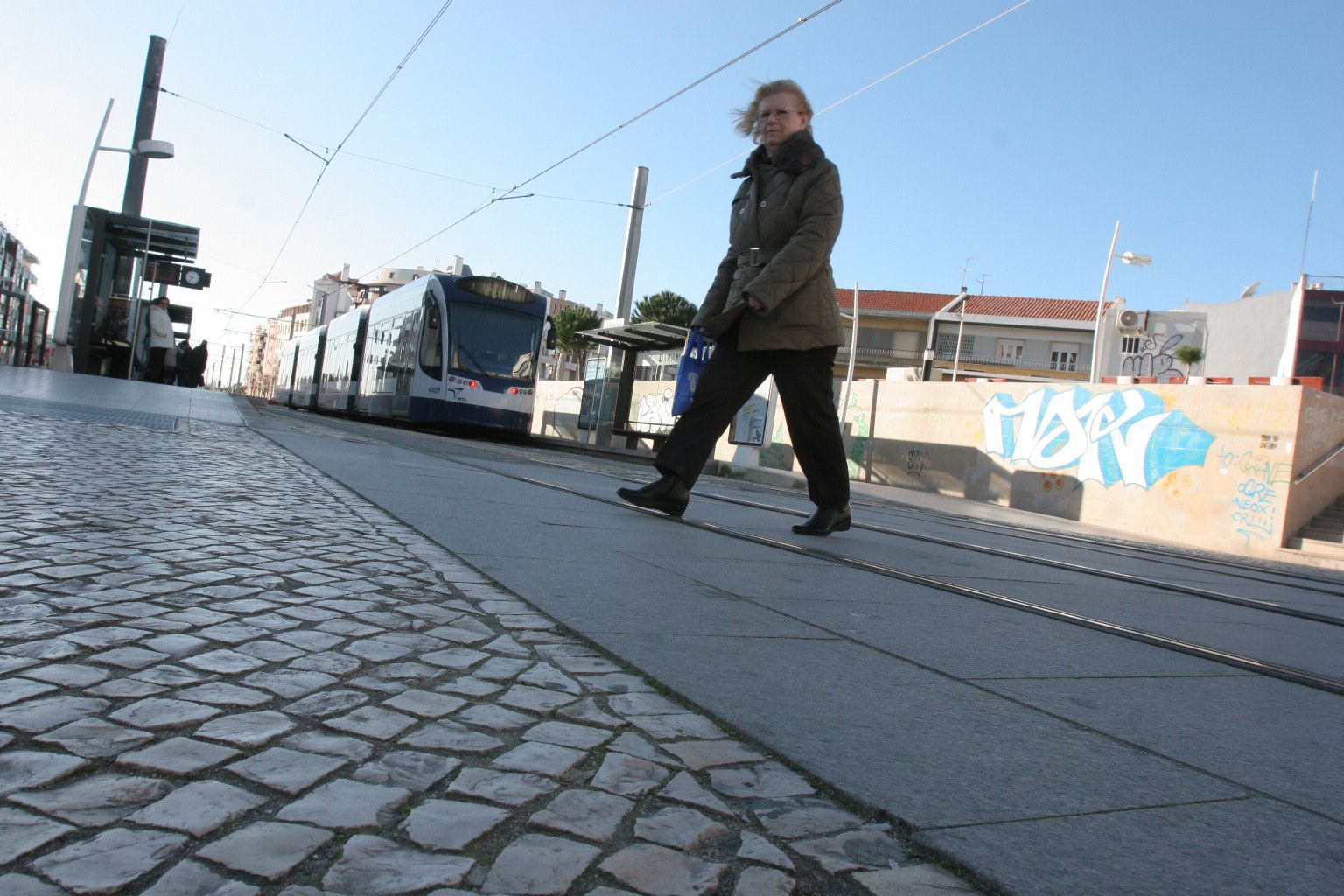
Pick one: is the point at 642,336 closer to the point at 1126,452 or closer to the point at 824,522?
the point at 1126,452

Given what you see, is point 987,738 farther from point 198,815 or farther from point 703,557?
point 703,557

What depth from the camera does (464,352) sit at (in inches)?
765

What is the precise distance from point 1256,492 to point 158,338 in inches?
837

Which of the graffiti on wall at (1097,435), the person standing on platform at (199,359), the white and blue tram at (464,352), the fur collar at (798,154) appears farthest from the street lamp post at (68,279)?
the fur collar at (798,154)

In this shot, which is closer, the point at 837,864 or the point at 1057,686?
the point at 837,864

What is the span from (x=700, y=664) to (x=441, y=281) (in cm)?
1803

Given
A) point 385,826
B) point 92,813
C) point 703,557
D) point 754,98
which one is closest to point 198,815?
point 92,813

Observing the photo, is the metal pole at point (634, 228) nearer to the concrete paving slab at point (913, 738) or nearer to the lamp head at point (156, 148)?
the lamp head at point (156, 148)

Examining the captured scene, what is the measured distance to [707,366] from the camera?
208 inches

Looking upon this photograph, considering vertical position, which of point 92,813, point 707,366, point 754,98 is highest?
point 754,98

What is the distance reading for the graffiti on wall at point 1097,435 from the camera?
17.6 m

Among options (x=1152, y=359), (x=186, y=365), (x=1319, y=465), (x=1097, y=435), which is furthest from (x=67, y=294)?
(x=1152, y=359)

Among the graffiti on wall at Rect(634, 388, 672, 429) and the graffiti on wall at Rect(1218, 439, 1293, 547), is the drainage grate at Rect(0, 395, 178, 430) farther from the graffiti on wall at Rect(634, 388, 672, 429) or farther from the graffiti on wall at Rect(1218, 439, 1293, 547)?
the graffiti on wall at Rect(1218, 439, 1293, 547)

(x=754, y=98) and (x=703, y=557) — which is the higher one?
(x=754, y=98)
